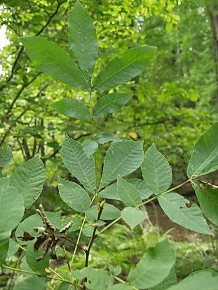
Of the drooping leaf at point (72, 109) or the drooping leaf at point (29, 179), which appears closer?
the drooping leaf at point (29, 179)

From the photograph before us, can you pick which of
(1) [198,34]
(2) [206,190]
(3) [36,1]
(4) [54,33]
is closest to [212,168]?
(2) [206,190]

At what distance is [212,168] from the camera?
51 cm

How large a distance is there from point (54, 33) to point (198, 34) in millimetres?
9062

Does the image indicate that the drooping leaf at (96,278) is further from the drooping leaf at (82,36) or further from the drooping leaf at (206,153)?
the drooping leaf at (82,36)

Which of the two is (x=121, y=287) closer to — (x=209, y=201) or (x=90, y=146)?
(x=209, y=201)

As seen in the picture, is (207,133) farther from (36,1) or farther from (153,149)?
(36,1)

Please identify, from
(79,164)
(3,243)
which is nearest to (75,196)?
(79,164)

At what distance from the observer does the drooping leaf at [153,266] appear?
0.39 metres

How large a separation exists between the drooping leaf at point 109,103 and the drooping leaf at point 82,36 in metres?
0.09

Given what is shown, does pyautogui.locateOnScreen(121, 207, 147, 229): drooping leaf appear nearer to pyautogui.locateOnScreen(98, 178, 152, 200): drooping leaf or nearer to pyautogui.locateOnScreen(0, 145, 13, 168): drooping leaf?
pyautogui.locateOnScreen(98, 178, 152, 200): drooping leaf

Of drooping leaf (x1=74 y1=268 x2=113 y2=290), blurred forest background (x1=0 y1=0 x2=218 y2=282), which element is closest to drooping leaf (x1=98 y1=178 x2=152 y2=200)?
drooping leaf (x1=74 y1=268 x2=113 y2=290)

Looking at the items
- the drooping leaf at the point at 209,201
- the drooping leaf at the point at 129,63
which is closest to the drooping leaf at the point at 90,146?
the drooping leaf at the point at 129,63

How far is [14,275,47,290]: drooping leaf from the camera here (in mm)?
450

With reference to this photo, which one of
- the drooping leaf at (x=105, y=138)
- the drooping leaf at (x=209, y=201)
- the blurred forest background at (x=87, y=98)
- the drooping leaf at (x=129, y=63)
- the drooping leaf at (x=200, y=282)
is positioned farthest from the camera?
the blurred forest background at (x=87, y=98)
